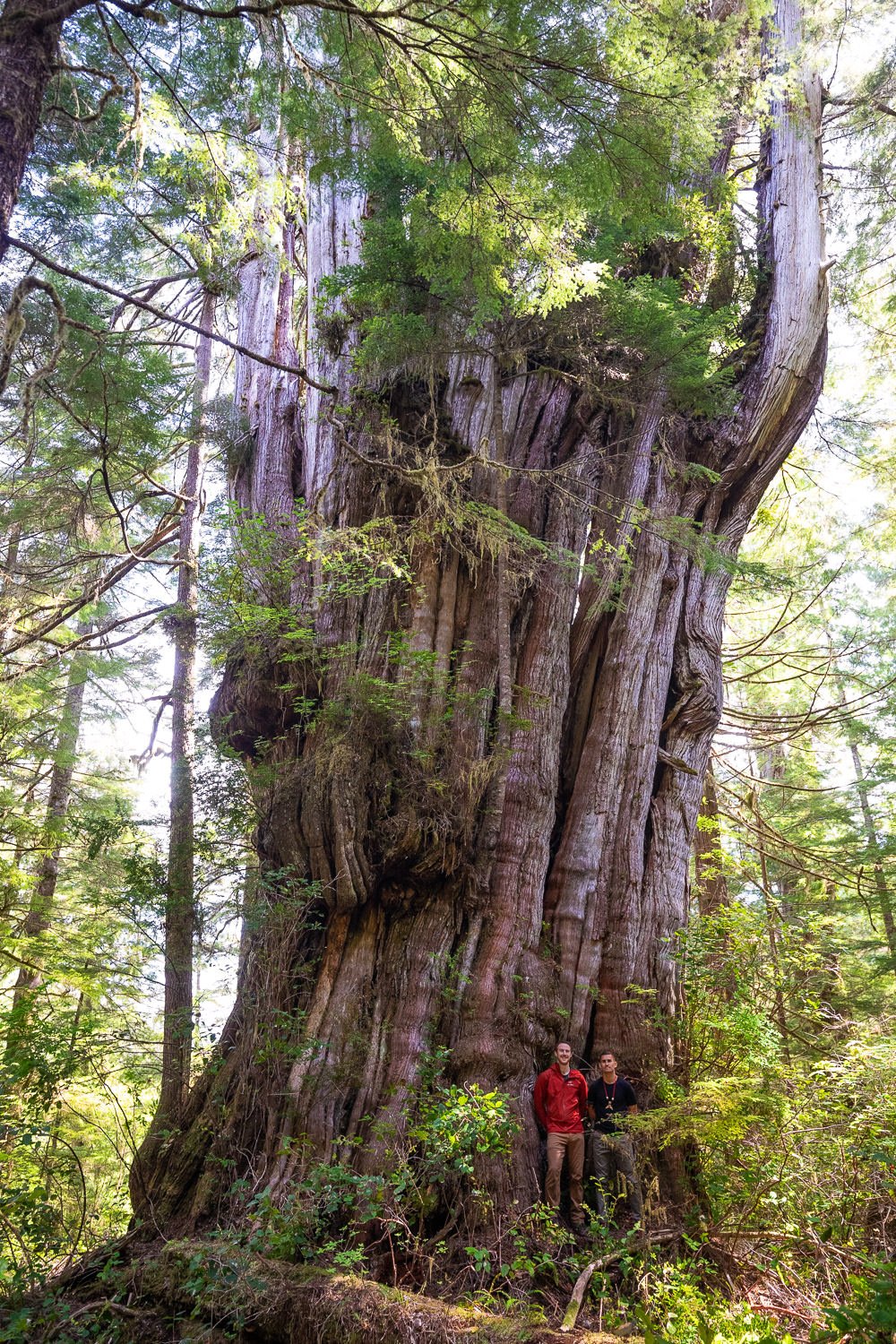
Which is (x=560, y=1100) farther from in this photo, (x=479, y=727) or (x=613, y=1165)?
(x=479, y=727)

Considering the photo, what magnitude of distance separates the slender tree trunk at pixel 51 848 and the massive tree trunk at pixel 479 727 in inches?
54.7

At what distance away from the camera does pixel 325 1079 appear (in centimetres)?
522

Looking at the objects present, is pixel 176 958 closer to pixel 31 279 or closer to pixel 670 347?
pixel 31 279

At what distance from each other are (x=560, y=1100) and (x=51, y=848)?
16.1ft

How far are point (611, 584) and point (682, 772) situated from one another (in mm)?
1824

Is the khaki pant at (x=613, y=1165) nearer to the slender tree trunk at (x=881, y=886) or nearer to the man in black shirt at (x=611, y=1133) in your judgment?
the man in black shirt at (x=611, y=1133)

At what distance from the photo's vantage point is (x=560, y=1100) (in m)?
5.33

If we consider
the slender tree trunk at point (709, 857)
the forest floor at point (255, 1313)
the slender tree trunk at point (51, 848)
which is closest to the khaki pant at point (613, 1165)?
the forest floor at point (255, 1313)

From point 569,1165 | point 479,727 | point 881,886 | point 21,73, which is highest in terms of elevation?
point 21,73

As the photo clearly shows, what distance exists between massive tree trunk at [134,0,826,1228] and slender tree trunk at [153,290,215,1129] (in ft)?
1.08

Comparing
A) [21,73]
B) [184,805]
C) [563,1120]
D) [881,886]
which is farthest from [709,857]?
[21,73]

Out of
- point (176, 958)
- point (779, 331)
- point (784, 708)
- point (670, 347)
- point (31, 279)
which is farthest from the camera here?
point (784, 708)

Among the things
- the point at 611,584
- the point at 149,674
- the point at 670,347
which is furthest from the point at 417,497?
the point at 149,674

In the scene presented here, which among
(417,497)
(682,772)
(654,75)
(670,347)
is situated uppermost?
(670,347)
